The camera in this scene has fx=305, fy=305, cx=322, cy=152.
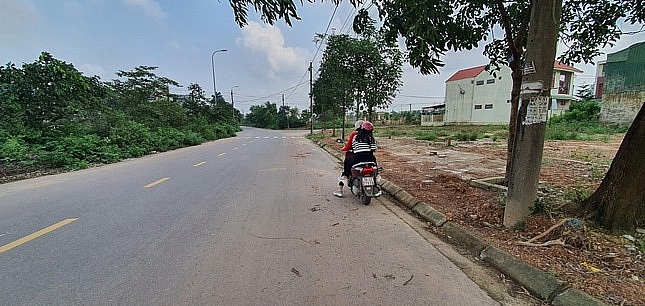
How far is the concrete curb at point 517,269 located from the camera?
2.32 metres

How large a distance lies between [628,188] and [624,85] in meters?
26.7

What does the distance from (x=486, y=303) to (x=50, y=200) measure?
23.1 feet

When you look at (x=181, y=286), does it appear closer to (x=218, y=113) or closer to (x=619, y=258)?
(x=619, y=258)

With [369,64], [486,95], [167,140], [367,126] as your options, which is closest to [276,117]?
[486,95]

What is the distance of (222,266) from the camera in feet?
9.70

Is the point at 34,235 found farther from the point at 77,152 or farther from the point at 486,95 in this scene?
the point at 486,95

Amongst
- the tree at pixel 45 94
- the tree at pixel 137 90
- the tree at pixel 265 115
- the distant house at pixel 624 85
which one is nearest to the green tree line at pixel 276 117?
the tree at pixel 265 115

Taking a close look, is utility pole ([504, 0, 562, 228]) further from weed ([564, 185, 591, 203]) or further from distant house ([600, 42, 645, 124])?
distant house ([600, 42, 645, 124])

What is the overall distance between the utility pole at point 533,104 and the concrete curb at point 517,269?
25.0 inches

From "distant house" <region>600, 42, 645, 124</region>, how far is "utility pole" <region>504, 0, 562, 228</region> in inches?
973

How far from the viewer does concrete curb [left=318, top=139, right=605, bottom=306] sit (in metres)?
2.32

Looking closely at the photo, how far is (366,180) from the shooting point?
520 cm

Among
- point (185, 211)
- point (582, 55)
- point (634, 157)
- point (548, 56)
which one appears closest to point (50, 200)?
point (185, 211)

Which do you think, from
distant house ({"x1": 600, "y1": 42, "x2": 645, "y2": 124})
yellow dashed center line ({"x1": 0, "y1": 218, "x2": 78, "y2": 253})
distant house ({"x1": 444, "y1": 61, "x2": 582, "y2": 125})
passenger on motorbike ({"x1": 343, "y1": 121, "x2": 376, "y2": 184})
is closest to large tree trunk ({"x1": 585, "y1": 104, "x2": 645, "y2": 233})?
passenger on motorbike ({"x1": 343, "y1": 121, "x2": 376, "y2": 184})
